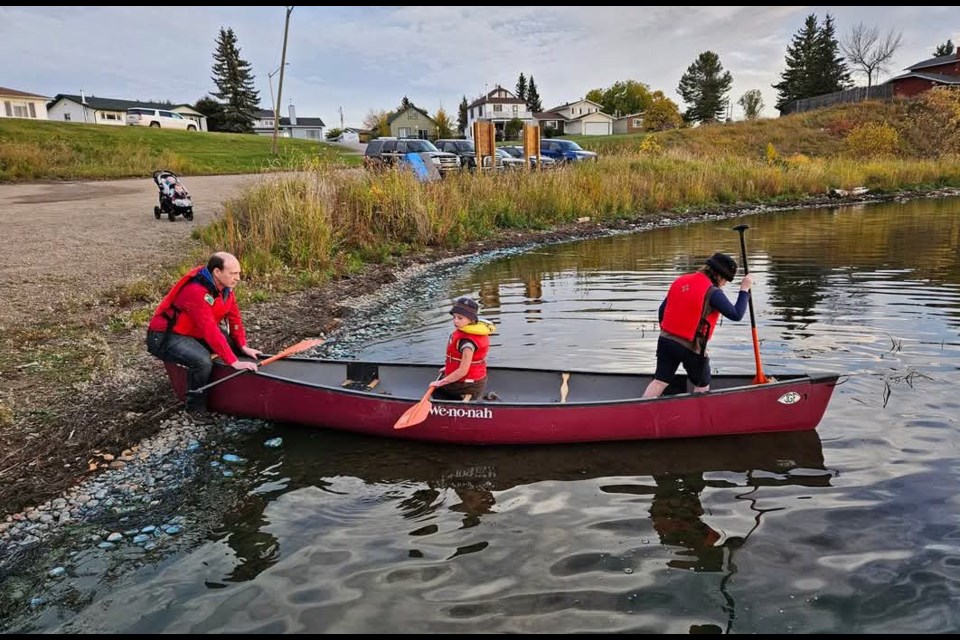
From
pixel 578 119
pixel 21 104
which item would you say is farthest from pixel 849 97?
pixel 21 104

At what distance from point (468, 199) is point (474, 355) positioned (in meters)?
14.0

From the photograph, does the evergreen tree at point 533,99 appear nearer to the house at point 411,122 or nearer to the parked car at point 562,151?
the house at point 411,122

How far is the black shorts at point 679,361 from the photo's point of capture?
611 centimetres

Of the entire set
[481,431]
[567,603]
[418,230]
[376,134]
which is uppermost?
[376,134]

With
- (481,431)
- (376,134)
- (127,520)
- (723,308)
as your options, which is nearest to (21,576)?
(127,520)

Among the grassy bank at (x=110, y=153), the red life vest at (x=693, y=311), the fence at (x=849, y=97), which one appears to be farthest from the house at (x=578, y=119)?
the red life vest at (x=693, y=311)

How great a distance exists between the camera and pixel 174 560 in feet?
14.8

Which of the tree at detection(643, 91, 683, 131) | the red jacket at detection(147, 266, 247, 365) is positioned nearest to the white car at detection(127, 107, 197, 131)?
the tree at detection(643, 91, 683, 131)

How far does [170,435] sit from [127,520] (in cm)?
153

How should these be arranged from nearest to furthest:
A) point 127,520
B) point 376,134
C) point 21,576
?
point 21,576
point 127,520
point 376,134

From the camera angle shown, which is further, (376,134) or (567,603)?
(376,134)

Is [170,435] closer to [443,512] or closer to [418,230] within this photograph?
[443,512]

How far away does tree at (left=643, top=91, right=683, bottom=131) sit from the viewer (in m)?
70.8

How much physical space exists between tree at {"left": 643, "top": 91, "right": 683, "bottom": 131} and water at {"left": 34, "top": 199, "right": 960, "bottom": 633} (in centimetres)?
6793
